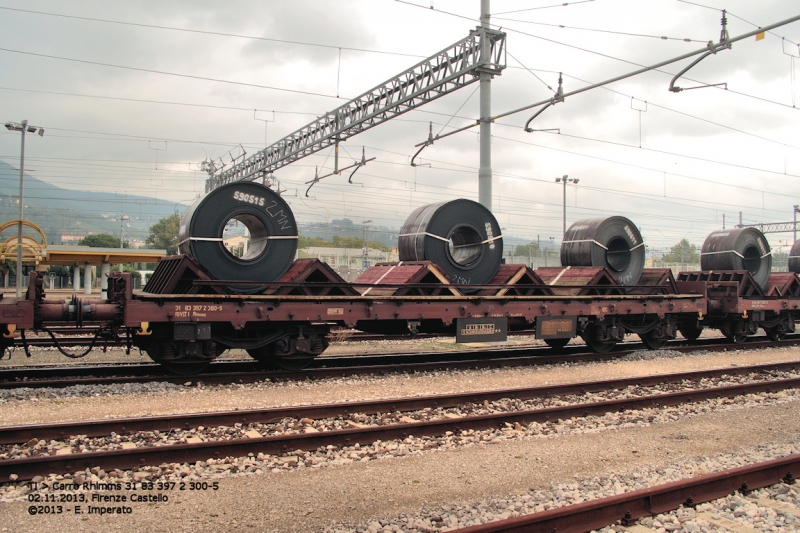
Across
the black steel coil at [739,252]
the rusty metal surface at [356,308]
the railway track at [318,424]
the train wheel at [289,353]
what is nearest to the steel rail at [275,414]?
the railway track at [318,424]

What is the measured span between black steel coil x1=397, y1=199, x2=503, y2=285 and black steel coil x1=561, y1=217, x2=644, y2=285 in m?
2.41

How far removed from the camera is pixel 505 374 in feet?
35.3

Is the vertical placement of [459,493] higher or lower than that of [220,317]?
lower

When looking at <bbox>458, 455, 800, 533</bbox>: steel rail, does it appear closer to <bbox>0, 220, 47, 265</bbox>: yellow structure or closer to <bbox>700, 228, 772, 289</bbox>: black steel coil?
<bbox>700, 228, 772, 289</bbox>: black steel coil

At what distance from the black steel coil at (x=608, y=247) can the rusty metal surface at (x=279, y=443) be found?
528 cm

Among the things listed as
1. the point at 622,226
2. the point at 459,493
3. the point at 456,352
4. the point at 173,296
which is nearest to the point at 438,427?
the point at 459,493

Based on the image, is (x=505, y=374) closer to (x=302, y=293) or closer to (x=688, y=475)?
(x=302, y=293)

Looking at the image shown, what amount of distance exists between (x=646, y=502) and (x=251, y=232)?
24.4ft

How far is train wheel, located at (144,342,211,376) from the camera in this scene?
896 centimetres

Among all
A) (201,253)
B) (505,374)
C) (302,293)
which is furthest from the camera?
(505,374)

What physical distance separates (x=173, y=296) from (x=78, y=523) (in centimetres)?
450

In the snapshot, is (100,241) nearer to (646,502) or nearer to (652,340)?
(652,340)

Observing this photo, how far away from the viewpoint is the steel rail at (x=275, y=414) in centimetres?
614

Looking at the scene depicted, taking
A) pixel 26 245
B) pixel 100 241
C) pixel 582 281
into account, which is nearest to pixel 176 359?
pixel 582 281
